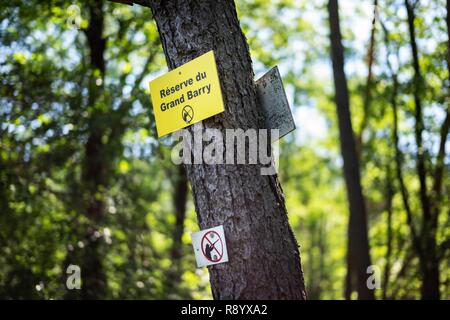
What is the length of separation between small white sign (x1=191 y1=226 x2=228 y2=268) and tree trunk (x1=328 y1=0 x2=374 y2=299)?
3.65 meters

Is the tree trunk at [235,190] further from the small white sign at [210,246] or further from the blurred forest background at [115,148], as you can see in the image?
the blurred forest background at [115,148]

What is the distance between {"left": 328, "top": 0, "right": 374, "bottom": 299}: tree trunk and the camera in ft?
18.8

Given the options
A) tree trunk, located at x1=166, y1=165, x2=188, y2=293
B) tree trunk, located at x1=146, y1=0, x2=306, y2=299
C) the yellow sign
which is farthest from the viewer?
tree trunk, located at x1=166, y1=165, x2=188, y2=293

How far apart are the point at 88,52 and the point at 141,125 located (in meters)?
2.65

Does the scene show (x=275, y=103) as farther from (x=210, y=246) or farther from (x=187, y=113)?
(x=210, y=246)

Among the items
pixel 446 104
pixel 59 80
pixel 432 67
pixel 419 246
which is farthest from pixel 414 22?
pixel 59 80

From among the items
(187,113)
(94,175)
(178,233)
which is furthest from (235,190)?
(178,233)

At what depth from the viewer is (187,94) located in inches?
99.3

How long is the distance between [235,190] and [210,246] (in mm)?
296

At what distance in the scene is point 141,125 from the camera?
227 inches

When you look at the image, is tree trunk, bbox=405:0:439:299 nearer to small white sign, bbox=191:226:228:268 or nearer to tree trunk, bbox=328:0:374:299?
tree trunk, bbox=328:0:374:299

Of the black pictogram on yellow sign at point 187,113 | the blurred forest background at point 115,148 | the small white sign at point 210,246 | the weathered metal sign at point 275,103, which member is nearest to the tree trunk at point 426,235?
the blurred forest background at point 115,148

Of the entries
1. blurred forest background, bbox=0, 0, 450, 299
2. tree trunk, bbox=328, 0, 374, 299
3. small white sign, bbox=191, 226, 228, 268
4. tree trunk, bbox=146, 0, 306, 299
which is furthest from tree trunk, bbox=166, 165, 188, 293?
tree trunk, bbox=146, 0, 306, 299

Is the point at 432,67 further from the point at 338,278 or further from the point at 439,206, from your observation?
the point at 338,278
